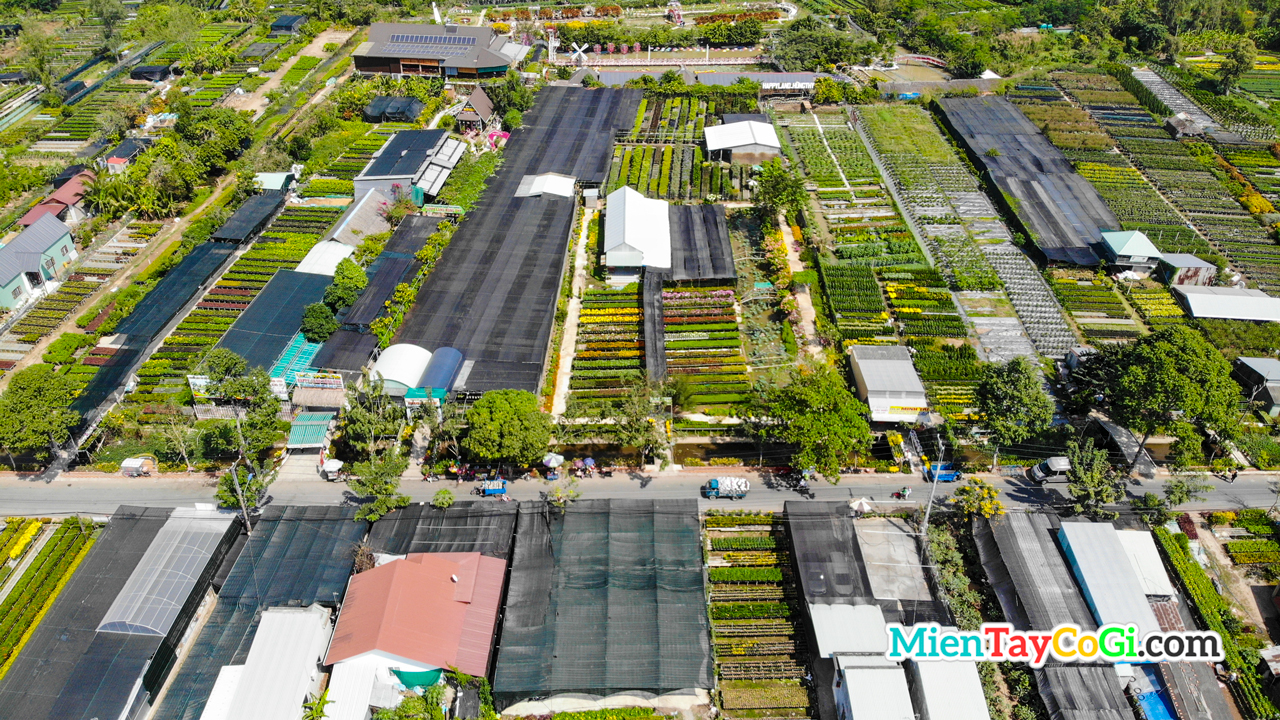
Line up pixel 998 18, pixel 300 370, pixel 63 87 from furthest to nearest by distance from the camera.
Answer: pixel 998 18 < pixel 63 87 < pixel 300 370

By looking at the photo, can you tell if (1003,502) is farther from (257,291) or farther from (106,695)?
(257,291)

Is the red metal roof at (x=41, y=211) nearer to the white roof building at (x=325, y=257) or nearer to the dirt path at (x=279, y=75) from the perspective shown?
the white roof building at (x=325, y=257)

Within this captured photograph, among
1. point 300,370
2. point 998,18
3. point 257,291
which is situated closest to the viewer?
point 300,370

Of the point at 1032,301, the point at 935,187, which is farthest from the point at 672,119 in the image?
the point at 1032,301

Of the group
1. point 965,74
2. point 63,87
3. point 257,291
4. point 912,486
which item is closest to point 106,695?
point 257,291

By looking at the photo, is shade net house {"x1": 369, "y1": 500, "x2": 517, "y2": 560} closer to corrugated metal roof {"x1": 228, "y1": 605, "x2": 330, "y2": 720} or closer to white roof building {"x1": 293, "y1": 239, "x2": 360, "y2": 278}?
corrugated metal roof {"x1": 228, "y1": 605, "x2": 330, "y2": 720}

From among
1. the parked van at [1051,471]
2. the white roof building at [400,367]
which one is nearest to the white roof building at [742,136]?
the white roof building at [400,367]
